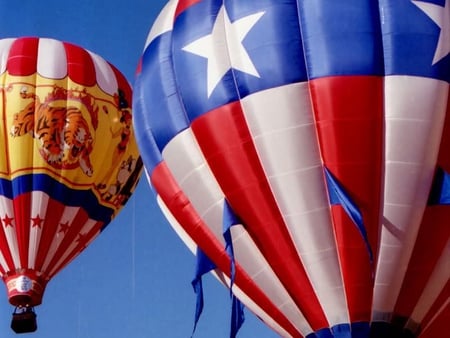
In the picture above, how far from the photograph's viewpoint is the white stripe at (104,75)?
19.4 metres

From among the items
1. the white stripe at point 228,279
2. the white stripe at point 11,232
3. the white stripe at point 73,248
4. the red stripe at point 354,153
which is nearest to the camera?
the red stripe at point 354,153

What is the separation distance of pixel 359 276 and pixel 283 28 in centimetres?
257

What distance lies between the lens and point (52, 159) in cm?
1869

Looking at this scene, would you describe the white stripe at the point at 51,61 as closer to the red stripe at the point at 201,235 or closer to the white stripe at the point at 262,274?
the red stripe at the point at 201,235

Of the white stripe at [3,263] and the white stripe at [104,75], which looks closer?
the white stripe at [3,263]

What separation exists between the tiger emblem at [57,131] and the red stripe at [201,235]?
11.1ft

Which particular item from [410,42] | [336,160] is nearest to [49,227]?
[336,160]

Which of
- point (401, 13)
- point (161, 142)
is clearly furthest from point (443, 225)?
point (161, 142)

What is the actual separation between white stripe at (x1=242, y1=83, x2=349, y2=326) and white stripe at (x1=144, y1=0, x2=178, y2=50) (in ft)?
6.25

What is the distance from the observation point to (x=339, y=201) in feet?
45.3

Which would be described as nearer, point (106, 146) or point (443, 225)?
point (443, 225)

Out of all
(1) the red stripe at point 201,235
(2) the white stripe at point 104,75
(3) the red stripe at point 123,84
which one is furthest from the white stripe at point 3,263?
(1) the red stripe at point 201,235

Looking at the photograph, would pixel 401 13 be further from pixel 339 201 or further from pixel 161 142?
pixel 161 142

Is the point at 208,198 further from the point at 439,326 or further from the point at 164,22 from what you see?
the point at 439,326
